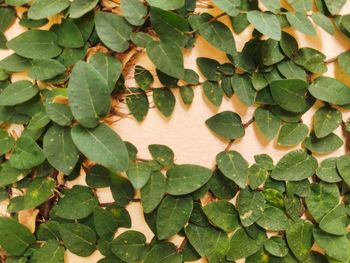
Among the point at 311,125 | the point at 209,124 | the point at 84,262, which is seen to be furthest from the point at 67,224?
the point at 311,125

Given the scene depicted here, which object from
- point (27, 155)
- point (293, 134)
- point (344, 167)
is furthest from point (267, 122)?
point (27, 155)

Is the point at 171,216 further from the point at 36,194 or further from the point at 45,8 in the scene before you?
the point at 45,8

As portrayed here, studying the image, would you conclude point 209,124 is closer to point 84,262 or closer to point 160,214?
point 160,214

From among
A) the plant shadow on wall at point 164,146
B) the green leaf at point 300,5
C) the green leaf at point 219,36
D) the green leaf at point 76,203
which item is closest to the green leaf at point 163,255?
the plant shadow on wall at point 164,146

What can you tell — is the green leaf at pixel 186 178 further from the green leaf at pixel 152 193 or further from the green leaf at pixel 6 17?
the green leaf at pixel 6 17

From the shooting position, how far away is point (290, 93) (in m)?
0.64

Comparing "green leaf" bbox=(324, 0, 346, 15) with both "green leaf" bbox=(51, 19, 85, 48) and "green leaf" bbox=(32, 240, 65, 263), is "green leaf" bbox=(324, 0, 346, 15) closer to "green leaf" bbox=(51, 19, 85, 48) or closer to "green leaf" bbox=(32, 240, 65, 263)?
"green leaf" bbox=(51, 19, 85, 48)

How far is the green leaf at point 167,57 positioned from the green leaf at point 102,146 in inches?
4.9

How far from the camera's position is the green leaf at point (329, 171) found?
0.67 m

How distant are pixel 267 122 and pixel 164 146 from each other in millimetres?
173

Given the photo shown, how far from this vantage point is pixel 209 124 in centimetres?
66

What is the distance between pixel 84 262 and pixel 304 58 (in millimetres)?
504

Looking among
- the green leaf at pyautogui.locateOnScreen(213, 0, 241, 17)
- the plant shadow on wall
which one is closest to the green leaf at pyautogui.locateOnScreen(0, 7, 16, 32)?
the plant shadow on wall

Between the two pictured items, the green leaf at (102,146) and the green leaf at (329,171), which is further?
the green leaf at (329,171)
